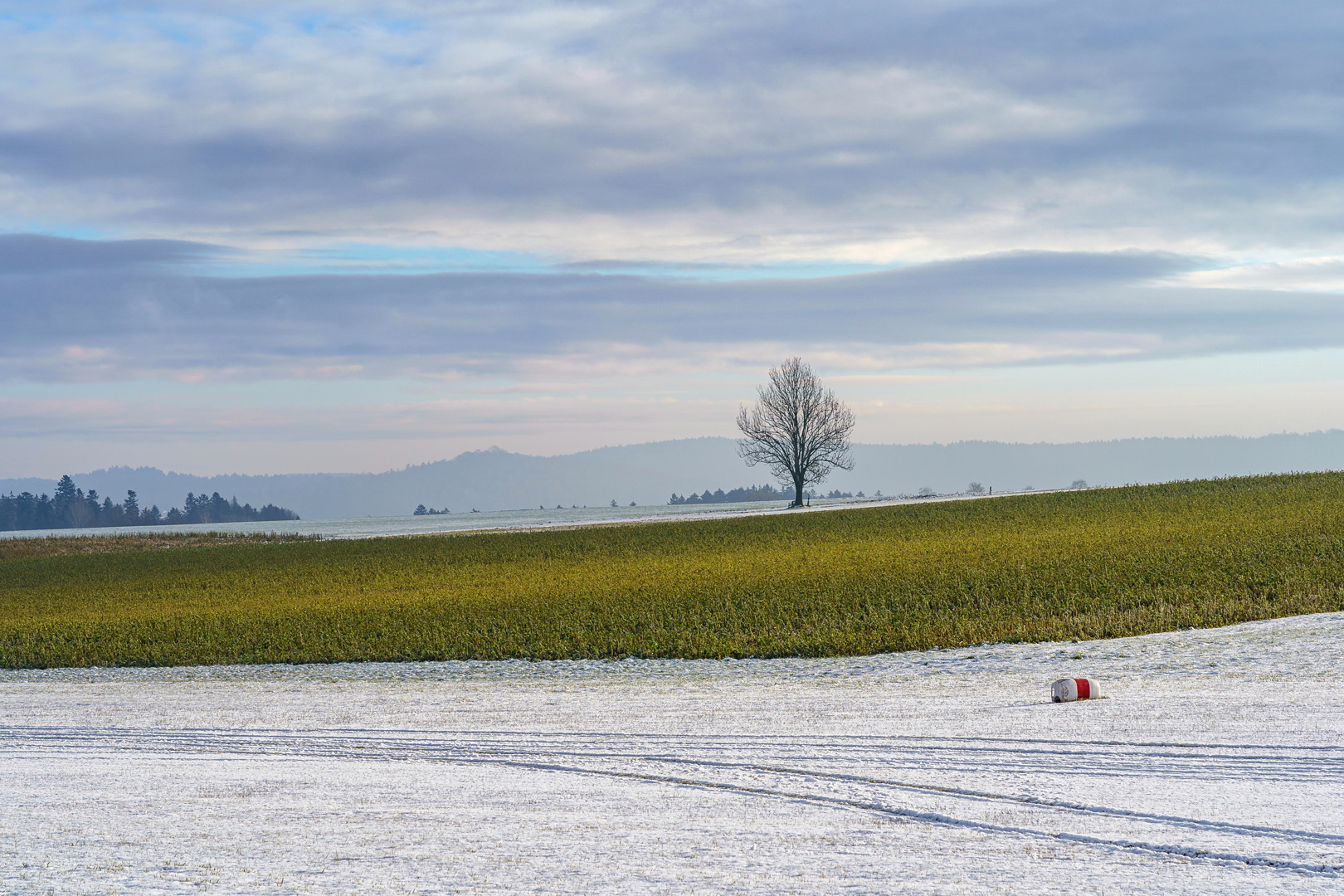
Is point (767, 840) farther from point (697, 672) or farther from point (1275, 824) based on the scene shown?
point (697, 672)

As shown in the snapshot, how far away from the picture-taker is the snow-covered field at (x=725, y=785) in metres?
6.38

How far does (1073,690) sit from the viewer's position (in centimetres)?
1149

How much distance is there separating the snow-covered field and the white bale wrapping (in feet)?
0.53

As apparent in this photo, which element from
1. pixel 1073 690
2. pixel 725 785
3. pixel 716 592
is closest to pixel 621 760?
pixel 725 785

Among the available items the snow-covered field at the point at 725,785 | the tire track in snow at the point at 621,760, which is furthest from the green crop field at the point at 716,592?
the tire track in snow at the point at 621,760

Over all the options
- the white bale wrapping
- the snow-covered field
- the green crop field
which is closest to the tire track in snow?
the snow-covered field

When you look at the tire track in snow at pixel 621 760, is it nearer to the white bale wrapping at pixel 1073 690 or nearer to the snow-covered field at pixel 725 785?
the snow-covered field at pixel 725 785

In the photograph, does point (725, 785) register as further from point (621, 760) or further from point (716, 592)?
point (716, 592)

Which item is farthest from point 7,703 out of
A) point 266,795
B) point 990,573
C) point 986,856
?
point 990,573

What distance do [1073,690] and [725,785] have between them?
16.1ft

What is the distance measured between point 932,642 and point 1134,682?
461 cm

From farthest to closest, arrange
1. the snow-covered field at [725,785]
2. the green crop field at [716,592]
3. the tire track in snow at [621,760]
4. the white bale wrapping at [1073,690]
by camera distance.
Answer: the green crop field at [716,592]
the white bale wrapping at [1073,690]
the tire track in snow at [621,760]
the snow-covered field at [725,785]

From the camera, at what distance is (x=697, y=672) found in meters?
15.8

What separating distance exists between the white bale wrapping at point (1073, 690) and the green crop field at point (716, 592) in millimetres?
5201
